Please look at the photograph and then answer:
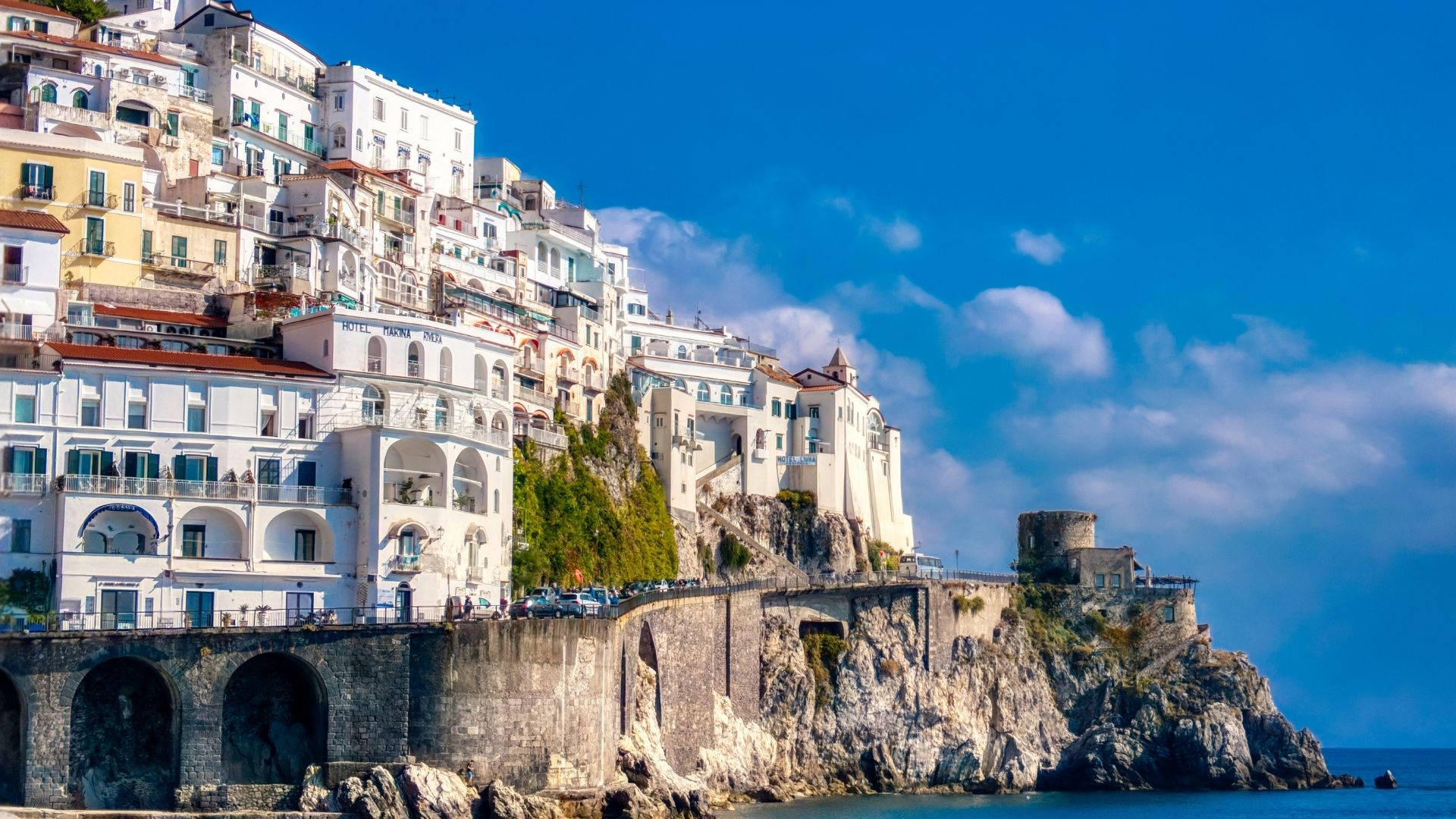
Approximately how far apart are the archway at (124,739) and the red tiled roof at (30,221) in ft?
62.5

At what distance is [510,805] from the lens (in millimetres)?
70188

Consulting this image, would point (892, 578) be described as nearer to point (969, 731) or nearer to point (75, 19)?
point (969, 731)

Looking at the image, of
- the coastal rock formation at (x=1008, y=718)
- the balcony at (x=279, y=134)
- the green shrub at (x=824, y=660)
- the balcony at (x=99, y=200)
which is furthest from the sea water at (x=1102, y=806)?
the balcony at (x=279, y=134)

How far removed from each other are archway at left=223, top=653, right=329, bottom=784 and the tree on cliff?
632 inches

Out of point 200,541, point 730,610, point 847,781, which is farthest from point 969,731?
point 200,541

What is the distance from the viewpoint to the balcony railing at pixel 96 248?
8525cm

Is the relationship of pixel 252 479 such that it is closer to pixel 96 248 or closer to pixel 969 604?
pixel 96 248

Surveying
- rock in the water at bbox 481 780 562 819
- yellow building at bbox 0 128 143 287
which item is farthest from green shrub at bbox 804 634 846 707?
yellow building at bbox 0 128 143 287

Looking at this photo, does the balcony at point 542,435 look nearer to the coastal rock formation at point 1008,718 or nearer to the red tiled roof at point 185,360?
the coastal rock formation at point 1008,718

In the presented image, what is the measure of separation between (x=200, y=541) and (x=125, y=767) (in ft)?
29.3

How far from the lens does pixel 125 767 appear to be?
223ft

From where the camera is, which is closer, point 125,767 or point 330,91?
point 125,767

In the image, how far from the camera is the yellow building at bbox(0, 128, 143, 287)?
84438 mm

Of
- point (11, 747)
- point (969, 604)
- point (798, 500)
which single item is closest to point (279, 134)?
point (798, 500)
